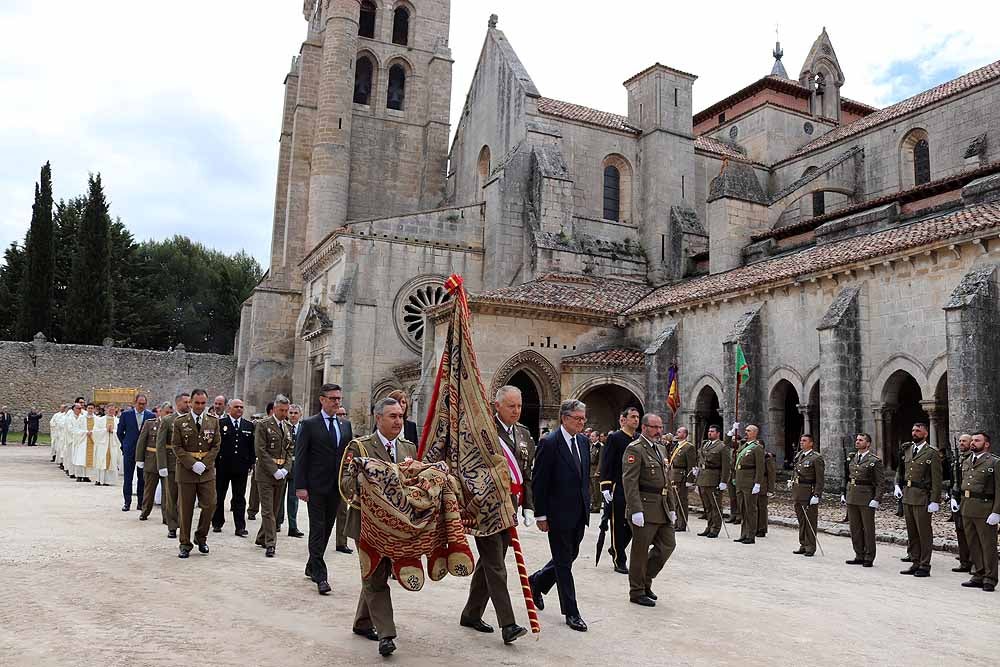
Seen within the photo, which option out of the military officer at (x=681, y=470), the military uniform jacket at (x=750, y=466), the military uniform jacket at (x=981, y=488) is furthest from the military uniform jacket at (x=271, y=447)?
the military uniform jacket at (x=981, y=488)

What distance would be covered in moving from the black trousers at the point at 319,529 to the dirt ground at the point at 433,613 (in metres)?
0.20

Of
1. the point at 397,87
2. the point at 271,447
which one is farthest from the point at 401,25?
the point at 271,447

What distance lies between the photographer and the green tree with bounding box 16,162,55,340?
3816 cm

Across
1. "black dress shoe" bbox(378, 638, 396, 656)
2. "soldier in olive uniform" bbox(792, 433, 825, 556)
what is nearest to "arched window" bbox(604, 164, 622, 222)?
"soldier in olive uniform" bbox(792, 433, 825, 556)

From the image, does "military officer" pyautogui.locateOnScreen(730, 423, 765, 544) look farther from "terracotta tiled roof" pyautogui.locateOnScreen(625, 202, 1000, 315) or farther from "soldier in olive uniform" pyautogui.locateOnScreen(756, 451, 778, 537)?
"terracotta tiled roof" pyautogui.locateOnScreen(625, 202, 1000, 315)

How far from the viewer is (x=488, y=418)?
5.09m

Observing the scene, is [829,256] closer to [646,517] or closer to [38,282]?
[646,517]

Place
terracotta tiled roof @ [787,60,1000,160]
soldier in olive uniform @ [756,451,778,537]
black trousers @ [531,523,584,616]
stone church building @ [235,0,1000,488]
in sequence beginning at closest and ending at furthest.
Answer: black trousers @ [531,523,584,616] < soldier in olive uniform @ [756,451,778,537] < stone church building @ [235,0,1000,488] < terracotta tiled roof @ [787,60,1000,160]

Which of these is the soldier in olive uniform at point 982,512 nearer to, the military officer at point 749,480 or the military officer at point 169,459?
the military officer at point 749,480

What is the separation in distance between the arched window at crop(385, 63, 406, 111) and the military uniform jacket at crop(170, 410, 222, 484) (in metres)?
28.2

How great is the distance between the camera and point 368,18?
34.0 meters

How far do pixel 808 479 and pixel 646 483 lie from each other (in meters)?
4.41

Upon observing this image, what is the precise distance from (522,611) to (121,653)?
112 inches

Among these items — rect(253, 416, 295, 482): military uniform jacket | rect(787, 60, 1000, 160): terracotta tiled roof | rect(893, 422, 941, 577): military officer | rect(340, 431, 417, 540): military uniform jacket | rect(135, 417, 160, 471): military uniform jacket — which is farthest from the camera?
rect(787, 60, 1000, 160): terracotta tiled roof
